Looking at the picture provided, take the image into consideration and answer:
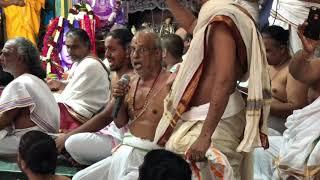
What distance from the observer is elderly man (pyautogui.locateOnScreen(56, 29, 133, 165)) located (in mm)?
4371

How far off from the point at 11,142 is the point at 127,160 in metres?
1.20

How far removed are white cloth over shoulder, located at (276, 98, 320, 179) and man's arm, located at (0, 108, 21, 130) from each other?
6.07 ft

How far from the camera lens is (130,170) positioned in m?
3.71

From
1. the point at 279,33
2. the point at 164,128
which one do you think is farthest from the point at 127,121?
the point at 279,33

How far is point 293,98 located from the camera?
4273 millimetres

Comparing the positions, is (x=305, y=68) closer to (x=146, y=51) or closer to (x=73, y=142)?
(x=146, y=51)

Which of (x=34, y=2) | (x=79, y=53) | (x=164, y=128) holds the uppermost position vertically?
(x=164, y=128)

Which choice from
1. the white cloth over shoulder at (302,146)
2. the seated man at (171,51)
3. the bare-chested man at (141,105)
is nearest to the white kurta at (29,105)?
the bare-chested man at (141,105)

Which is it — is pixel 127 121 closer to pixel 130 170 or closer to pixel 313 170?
pixel 130 170

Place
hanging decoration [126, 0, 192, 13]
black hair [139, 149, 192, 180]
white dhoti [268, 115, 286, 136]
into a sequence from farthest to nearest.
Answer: hanging decoration [126, 0, 192, 13]
white dhoti [268, 115, 286, 136]
black hair [139, 149, 192, 180]

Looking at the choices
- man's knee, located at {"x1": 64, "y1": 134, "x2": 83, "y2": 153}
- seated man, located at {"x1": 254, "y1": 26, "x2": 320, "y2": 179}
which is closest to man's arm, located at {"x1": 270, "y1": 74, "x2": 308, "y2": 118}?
seated man, located at {"x1": 254, "y1": 26, "x2": 320, "y2": 179}

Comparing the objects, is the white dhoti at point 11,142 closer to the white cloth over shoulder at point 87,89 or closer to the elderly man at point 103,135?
the elderly man at point 103,135

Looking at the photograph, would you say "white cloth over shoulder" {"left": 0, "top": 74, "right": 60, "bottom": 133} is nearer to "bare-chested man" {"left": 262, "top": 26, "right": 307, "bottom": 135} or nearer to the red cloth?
the red cloth

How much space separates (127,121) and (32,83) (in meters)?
0.95
